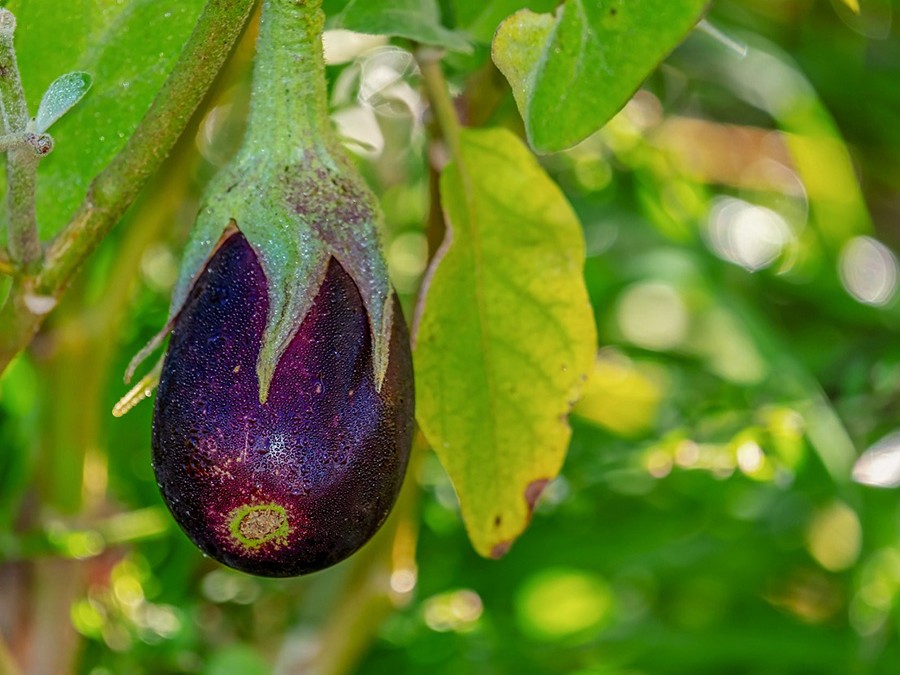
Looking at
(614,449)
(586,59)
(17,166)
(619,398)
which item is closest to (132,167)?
(17,166)

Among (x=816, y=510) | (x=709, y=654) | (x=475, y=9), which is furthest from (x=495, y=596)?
(x=475, y=9)

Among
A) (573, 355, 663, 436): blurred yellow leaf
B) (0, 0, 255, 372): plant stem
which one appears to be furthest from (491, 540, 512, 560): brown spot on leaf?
(573, 355, 663, 436): blurred yellow leaf

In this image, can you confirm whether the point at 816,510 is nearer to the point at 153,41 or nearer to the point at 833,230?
the point at 833,230

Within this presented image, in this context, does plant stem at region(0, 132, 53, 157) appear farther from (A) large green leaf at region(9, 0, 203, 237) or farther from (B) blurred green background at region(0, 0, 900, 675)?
(B) blurred green background at region(0, 0, 900, 675)

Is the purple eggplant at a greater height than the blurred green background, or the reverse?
the purple eggplant

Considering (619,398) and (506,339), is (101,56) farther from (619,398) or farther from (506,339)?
(619,398)

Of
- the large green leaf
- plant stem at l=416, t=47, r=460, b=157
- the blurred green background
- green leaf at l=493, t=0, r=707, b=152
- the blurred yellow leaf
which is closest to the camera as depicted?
green leaf at l=493, t=0, r=707, b=152

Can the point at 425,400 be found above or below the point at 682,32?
below
